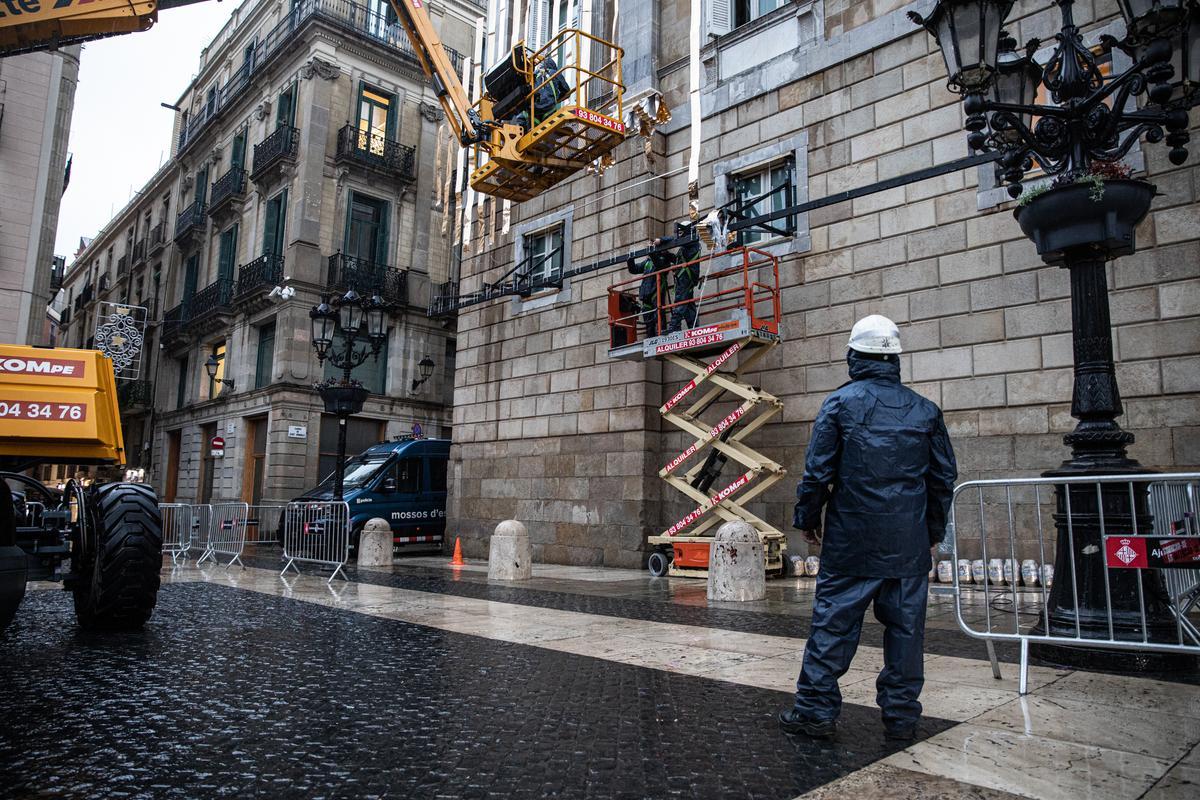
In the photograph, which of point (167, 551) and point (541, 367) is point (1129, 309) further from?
point (167, 551)

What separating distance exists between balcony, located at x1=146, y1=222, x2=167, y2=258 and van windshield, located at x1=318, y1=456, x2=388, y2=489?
23889mm

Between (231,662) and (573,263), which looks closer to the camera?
(231,662)

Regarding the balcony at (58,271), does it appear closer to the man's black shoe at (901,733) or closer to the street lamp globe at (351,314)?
the street lamp globe at (351,314)

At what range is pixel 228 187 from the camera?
29516 mm

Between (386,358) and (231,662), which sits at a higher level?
(386,358)

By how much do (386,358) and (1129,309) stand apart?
74.5ft

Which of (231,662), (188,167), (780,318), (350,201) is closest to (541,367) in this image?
(780,318)

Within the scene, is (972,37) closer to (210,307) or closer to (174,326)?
(210,307)

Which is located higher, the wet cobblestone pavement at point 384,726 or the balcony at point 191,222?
the balcony at point 191,222

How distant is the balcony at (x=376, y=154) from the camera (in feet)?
85.7

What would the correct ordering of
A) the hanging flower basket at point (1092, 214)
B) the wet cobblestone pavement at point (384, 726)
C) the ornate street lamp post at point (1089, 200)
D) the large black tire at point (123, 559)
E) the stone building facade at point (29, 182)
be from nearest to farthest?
the wet cobblestone pavement at point (384, 726)
the ornate street lamp post at point (1089, 200)
the hanging flower basket at point (1092, 214)
the large black tire at point (123, 559)
the stone building facade at point (29, 182)

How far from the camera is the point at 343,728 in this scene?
11.5ft

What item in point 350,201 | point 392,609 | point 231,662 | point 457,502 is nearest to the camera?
point 231,662

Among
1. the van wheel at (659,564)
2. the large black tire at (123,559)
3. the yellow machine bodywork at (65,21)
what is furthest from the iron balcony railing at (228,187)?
the large black tire at (123,559)
